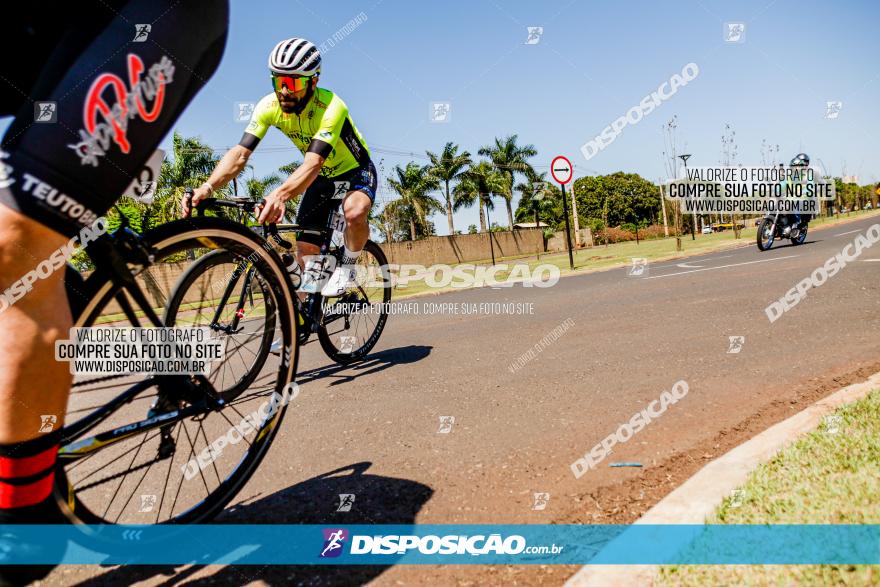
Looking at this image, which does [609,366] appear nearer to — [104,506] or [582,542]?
[582,542]

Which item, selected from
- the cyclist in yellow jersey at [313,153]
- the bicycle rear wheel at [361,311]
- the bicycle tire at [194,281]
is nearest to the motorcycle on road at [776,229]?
the bicycle rear wheel at [361,311]

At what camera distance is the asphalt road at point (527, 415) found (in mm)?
1924

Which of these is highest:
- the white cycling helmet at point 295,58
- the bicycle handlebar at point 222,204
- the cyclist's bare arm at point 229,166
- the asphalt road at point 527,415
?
the white cycling helmet at point 295,58

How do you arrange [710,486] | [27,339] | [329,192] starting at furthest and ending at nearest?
[329,192] → [710,486] → [27,339]

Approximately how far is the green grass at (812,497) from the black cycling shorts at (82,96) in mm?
1838

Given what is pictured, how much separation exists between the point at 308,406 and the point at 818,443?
2.82 metres

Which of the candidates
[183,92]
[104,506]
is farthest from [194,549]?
[183,92]

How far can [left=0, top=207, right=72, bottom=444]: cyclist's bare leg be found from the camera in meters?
1.25

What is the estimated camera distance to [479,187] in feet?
177

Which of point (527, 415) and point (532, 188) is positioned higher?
point (532, 188)

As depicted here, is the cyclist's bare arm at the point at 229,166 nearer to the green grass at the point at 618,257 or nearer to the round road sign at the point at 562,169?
the green grass at the point at 618,257

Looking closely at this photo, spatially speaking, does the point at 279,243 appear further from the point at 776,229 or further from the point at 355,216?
the point at 776,229

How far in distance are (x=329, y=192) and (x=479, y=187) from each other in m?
50.7

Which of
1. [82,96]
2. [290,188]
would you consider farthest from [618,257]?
[82,96]
